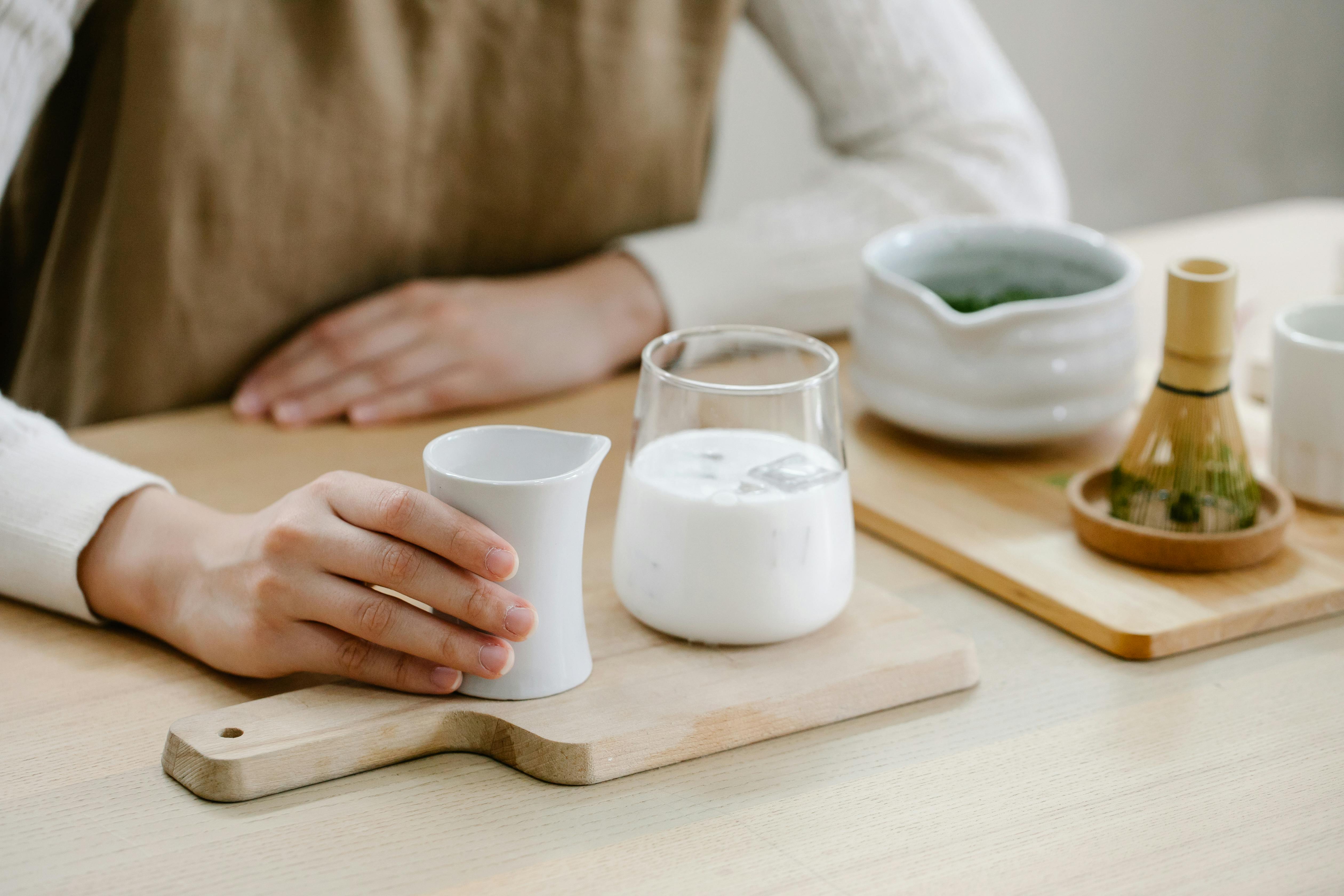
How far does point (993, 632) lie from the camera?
704 mm

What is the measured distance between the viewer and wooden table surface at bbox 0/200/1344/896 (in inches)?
19.9

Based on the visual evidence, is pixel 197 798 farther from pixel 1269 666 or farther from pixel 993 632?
pixel 1269 666

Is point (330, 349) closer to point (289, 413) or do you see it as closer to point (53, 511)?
point (289, 413)

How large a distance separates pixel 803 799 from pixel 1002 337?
1.36 feet

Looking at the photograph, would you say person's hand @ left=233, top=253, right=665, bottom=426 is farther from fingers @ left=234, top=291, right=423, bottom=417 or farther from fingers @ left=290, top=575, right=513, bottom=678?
fingers @ left=290, top=575, right=513, bottom=678

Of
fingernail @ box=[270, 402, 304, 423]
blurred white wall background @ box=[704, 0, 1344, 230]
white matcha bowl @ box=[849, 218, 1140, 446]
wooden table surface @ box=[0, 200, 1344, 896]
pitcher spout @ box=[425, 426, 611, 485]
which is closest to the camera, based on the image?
wooden table surface @ box=[0, 200, 1344, 896]

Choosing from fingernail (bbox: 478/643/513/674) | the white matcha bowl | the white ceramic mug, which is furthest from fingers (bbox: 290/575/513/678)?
the white ceramic mug

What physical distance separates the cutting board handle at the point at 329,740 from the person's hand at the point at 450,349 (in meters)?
0.41

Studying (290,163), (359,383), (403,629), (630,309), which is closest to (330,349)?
(359,383)

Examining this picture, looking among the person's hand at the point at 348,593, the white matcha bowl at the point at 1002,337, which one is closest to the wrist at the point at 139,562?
the person's hand at the point at 348,593

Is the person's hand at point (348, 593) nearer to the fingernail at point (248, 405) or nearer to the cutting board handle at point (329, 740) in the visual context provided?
the cutting board handle at point (329, 740)

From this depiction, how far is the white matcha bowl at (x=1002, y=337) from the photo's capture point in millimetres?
860

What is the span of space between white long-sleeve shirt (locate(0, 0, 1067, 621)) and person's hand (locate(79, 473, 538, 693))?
545mm

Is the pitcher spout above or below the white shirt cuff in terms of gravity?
above
